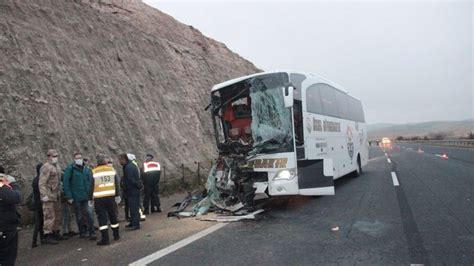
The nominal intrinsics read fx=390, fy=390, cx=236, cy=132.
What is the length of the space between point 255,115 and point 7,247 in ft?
22.0

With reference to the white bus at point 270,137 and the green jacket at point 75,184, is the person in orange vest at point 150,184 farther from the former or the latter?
the green jacket at point 75,184

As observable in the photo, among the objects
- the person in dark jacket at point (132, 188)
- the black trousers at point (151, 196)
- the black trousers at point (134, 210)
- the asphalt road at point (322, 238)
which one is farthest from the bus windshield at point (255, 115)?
the black trousers at point (134, 210)

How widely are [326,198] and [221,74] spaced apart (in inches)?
807

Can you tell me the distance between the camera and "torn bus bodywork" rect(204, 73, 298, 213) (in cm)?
1000

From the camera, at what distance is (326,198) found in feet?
39.6

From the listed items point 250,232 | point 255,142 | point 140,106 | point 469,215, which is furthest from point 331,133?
point 140,106

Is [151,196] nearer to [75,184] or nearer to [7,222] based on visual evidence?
[75,184]

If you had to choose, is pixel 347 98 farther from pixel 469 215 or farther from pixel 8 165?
pixel 8 165

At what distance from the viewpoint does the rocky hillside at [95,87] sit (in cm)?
1254

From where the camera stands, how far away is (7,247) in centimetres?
542

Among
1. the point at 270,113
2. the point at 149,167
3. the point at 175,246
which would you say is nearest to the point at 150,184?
the point at 149,167

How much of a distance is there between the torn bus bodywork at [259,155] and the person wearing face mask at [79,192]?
2947mm

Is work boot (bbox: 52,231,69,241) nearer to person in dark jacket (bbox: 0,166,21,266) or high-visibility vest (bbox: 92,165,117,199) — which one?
high-visibility vest (bbox: 92,165,117,199)

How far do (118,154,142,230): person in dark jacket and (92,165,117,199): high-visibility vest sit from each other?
948 mm
